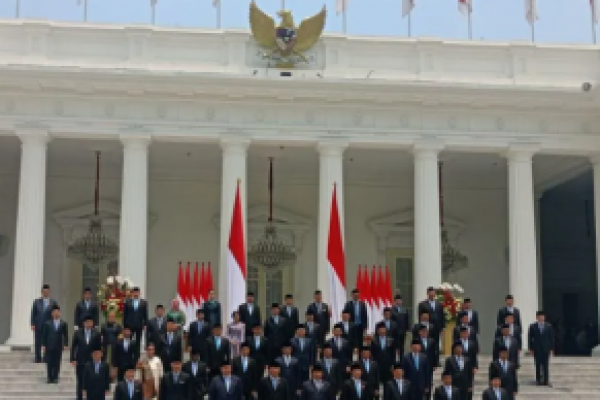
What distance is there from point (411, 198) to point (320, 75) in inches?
279

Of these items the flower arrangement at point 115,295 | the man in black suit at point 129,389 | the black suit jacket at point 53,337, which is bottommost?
the man in black suit at point 129,389

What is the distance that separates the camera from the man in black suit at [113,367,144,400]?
13422 millimetres

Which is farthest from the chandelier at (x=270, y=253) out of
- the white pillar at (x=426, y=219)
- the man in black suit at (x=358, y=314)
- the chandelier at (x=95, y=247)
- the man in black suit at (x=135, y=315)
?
the man in black suit at (x=358, y=314)

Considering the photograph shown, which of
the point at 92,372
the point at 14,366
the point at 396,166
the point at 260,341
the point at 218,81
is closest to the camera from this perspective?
the point at 92,372

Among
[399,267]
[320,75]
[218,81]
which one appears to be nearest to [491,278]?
[399,267]

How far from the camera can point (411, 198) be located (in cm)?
2853

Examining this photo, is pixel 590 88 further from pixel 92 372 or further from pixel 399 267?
pixel 92 372

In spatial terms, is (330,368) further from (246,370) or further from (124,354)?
(124,354)

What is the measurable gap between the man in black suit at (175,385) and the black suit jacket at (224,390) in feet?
1.44

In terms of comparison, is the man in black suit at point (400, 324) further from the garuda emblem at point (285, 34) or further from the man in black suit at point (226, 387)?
the garuda emblem at point (285, 34)

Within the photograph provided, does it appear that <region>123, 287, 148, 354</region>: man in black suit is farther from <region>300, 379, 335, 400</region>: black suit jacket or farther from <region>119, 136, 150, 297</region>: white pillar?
<region>300, 379, 335, 400</region>: black suit jacket

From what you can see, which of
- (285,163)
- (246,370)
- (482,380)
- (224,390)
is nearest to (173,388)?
(224,390)

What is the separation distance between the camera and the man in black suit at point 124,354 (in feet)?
51.5

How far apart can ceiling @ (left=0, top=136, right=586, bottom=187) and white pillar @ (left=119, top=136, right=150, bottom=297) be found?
1763 mm
